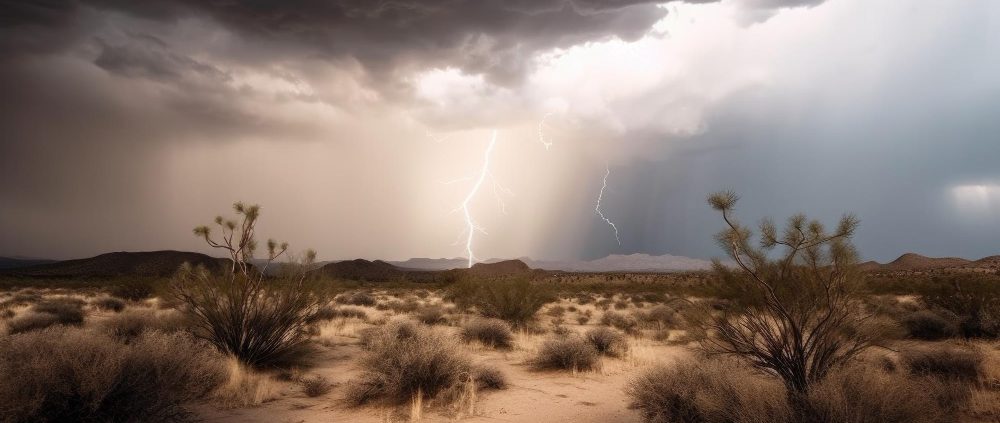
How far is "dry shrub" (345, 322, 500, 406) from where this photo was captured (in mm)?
7488

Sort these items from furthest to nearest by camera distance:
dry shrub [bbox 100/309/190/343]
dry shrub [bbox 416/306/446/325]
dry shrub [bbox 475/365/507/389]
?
dry shrub [bbox 416/306/446/325]
dry shrub [bbox 100/309/190/343]
dry shrub [bbox 475/365/507/389]

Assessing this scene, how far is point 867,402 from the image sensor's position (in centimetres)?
457

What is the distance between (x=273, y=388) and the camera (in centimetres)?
806

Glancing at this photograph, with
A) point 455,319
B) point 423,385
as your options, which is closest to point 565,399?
point 423,385

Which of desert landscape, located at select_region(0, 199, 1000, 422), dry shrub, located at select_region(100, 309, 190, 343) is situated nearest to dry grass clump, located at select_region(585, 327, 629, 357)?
desert landscape, located at select_region(0, 199, 1000, 422)

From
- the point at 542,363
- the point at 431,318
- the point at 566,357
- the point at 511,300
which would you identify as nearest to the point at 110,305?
the point at 431,318

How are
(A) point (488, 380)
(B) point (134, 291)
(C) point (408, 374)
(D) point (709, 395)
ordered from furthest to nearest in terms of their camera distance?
(B) point (134, 291)
(A) point (488, 380)
(C) point (408, 374)
(D) point (709, 395)

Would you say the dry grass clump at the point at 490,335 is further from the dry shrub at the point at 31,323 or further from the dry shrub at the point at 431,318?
the dry shrub at the point at 31,323

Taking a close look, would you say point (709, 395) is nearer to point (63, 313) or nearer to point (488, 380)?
point (488, 380)

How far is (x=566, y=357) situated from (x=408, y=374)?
406 centimetres

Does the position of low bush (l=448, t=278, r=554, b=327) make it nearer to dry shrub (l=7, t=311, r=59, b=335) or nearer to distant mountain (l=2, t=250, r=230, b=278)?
dry shrub (l=7, t=311, r=59, b=335)

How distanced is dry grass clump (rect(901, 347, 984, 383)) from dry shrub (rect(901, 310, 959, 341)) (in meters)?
6.10

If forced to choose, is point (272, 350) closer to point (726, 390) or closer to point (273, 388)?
point (273, 388)

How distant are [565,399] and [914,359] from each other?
20.3 feet
